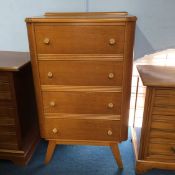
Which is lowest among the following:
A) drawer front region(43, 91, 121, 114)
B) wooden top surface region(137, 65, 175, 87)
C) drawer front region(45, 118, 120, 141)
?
drawer front region(45, 118, 120, 141)

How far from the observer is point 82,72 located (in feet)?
4.29

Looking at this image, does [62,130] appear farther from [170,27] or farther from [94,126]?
[170,27]

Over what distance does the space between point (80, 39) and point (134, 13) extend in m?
0.67

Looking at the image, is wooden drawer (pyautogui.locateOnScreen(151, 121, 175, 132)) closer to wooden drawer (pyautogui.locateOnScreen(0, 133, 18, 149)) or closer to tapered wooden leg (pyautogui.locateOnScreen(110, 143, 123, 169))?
tapered wooden leg (pyautogui.locateOnScreen(110, 143, 123, 169))

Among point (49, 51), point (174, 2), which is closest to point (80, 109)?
point (49, 51)

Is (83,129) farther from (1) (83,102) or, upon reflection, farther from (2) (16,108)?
(2) (16,108)

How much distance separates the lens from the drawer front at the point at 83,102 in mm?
1361

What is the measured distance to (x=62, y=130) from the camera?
4.87 ft

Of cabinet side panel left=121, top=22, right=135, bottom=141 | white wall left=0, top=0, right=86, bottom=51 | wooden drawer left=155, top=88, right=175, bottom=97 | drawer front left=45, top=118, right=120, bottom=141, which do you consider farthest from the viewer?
white wall left=0, top=0, right=86, bottom=51

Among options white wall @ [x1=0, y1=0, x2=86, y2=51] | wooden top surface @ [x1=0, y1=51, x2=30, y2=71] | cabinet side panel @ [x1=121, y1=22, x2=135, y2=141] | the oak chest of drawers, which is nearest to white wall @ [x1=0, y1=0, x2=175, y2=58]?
white wall @ [x1=0, y1=0, x2=86, y2=51]

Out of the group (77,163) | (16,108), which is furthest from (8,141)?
(77,163)

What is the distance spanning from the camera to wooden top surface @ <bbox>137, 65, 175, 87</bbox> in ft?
4.22

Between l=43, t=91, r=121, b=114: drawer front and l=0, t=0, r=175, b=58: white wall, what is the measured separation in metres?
0.63

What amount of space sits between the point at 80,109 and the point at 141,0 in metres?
0.96
